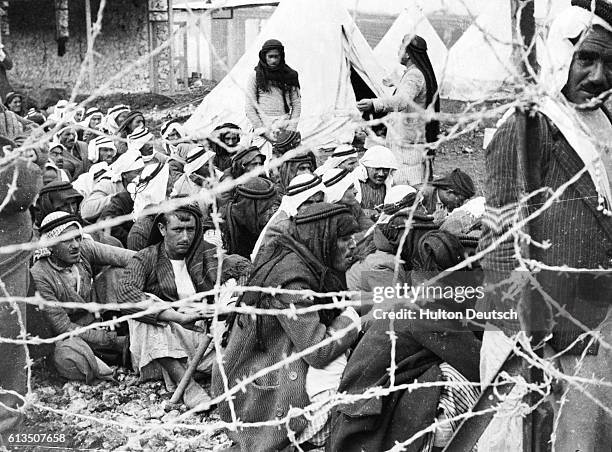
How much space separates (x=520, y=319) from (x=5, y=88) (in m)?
12.9

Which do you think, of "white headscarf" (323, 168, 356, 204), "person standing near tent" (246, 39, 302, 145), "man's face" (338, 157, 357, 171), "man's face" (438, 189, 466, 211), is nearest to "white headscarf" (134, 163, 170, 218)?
"white headscarf" (323, 168, 356, 204)

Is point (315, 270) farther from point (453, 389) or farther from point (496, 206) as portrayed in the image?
point (496, 206)

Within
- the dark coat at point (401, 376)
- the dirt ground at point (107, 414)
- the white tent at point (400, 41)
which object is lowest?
the dirt ground at point (107, 414)

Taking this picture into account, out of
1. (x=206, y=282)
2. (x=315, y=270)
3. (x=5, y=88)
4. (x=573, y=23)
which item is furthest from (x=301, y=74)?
(x=573, y=23)

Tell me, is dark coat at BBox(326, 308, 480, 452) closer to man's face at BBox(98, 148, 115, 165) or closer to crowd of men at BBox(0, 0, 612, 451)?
crowd of men at BBox(0, 0, 612, 451)

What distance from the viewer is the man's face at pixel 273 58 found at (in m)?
9.24

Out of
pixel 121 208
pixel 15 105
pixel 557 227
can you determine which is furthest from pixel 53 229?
pixel 15 105

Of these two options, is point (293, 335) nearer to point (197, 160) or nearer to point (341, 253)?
point (341, 253)

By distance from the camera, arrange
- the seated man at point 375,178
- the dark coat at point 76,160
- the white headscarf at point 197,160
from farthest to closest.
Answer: the dark coat at point 76,160 < the white headscarf at point 197,160 < the seated man at point 375,178

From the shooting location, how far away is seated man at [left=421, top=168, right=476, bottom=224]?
701 cm

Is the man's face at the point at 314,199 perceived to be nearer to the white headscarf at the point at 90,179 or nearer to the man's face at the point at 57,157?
the white headscarf at the point at 90,179

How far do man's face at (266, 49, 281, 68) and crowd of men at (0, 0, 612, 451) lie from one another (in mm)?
1535

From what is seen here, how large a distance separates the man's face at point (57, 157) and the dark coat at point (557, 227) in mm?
7052

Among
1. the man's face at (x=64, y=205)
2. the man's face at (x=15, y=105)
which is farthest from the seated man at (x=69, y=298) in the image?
the man's face at (x=15, y=105)
